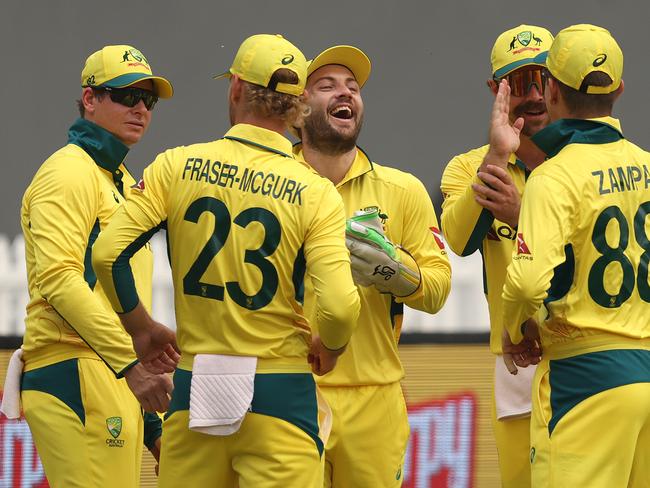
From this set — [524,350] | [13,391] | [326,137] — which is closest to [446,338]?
[326,137]

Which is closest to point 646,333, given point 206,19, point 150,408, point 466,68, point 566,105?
point 566,105

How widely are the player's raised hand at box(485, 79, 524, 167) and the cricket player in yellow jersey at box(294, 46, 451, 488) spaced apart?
409mm

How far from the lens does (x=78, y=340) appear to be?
5191 mm

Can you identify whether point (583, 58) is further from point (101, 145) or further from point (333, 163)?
point (101, 145)

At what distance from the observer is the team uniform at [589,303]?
A: 14.6ft

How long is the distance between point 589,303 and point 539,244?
0.30 meters

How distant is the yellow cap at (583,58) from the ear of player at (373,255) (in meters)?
0.86

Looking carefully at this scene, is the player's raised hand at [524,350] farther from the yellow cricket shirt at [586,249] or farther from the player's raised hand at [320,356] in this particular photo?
the player's raised hand at [320,356]

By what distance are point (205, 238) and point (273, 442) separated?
2.22 feet

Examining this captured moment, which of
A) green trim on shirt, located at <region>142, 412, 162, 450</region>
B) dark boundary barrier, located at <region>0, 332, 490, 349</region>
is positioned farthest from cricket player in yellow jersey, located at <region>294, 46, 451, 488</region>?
dark boundary barrier, located at <region>0, 332, 490, 349</region>

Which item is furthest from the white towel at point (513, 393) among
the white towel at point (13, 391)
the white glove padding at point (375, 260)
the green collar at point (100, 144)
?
the white towel at point (13, 391)

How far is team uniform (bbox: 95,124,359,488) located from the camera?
4.35 meters

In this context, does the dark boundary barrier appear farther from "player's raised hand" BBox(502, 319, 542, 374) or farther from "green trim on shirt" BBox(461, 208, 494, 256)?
"player's raised hand" BBox(502, 319, 542, 374)

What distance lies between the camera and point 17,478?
6789mm
